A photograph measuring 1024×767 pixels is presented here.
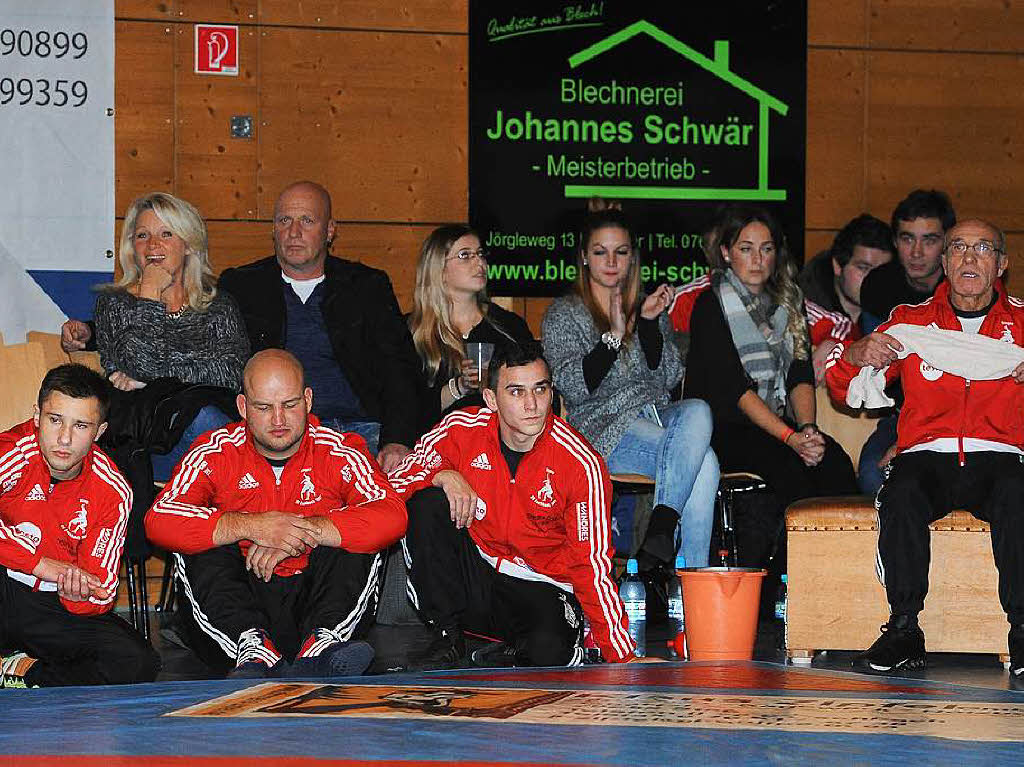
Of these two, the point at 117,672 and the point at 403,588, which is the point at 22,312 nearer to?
the point at 403,588

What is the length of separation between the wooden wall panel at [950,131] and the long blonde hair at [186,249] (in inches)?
117

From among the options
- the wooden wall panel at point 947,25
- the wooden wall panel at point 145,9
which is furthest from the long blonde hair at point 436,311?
the wooden wall panel at point 947,25

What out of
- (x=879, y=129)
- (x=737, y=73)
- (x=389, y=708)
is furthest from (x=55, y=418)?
(x=879, y=129)

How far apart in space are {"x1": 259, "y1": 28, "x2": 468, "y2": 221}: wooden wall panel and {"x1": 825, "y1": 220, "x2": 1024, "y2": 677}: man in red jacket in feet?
6.96

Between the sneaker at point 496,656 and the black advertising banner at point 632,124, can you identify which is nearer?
the sneaker at point 496,656

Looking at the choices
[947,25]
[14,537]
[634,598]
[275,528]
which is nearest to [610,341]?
[634,598]

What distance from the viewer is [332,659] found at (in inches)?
136

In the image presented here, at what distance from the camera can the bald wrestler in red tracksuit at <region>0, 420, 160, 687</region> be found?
12.1 ft

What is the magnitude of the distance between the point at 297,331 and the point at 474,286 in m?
0.64

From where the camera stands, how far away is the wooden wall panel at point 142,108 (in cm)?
572

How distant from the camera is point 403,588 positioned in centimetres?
523

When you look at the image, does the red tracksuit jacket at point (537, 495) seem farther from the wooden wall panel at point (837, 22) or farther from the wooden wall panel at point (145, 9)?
the wooden wall panel at point (837, 22)

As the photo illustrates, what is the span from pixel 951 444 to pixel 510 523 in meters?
1.33

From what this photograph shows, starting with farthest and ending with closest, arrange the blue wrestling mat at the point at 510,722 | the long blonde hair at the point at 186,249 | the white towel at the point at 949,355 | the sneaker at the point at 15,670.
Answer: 1. the long blonde hair at the point at 186,249
2. the white towel at the point at 949,355
3. the sneaker at the point at 15,670
4. the blue wrestling mat at the point at 510,722
